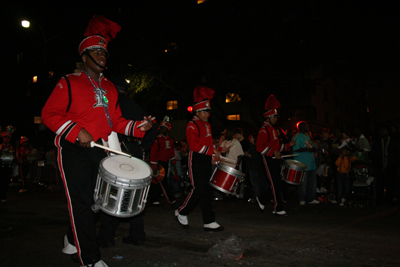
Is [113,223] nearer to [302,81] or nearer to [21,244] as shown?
[21,244]

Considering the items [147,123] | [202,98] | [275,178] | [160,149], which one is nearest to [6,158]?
[160,149]

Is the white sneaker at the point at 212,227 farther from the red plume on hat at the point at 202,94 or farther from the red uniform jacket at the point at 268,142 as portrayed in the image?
the red uniform jacket at the point at 268,142

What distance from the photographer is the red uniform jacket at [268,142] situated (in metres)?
7.50

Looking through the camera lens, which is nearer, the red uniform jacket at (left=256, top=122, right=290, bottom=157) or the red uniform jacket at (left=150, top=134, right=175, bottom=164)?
the red uniform jacket at (left=256, top=122, right=290, bottom=157)

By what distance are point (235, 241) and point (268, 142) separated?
10.0 feet

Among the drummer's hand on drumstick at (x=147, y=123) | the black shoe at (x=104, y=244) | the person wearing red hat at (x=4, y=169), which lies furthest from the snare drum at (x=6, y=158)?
the drummer's hand on drumstick at (x=147, y=123)

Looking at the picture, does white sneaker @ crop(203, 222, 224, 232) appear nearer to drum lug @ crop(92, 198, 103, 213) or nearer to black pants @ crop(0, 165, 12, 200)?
drum lug @ crop(92, 198, 103, 213)

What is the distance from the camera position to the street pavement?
4.05 meters

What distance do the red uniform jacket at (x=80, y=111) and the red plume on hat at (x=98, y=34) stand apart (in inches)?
12.7

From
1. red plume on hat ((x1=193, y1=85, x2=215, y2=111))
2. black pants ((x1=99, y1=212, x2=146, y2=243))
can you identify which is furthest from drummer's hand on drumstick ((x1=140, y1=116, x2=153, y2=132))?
red plume on hat ((x1=193, y1=85, x2=215, y2=111))

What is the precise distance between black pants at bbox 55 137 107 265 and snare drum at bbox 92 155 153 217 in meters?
0.10

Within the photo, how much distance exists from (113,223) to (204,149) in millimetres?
1993

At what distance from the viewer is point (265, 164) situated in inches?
298

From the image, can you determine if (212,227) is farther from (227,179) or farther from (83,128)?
(83,128)
